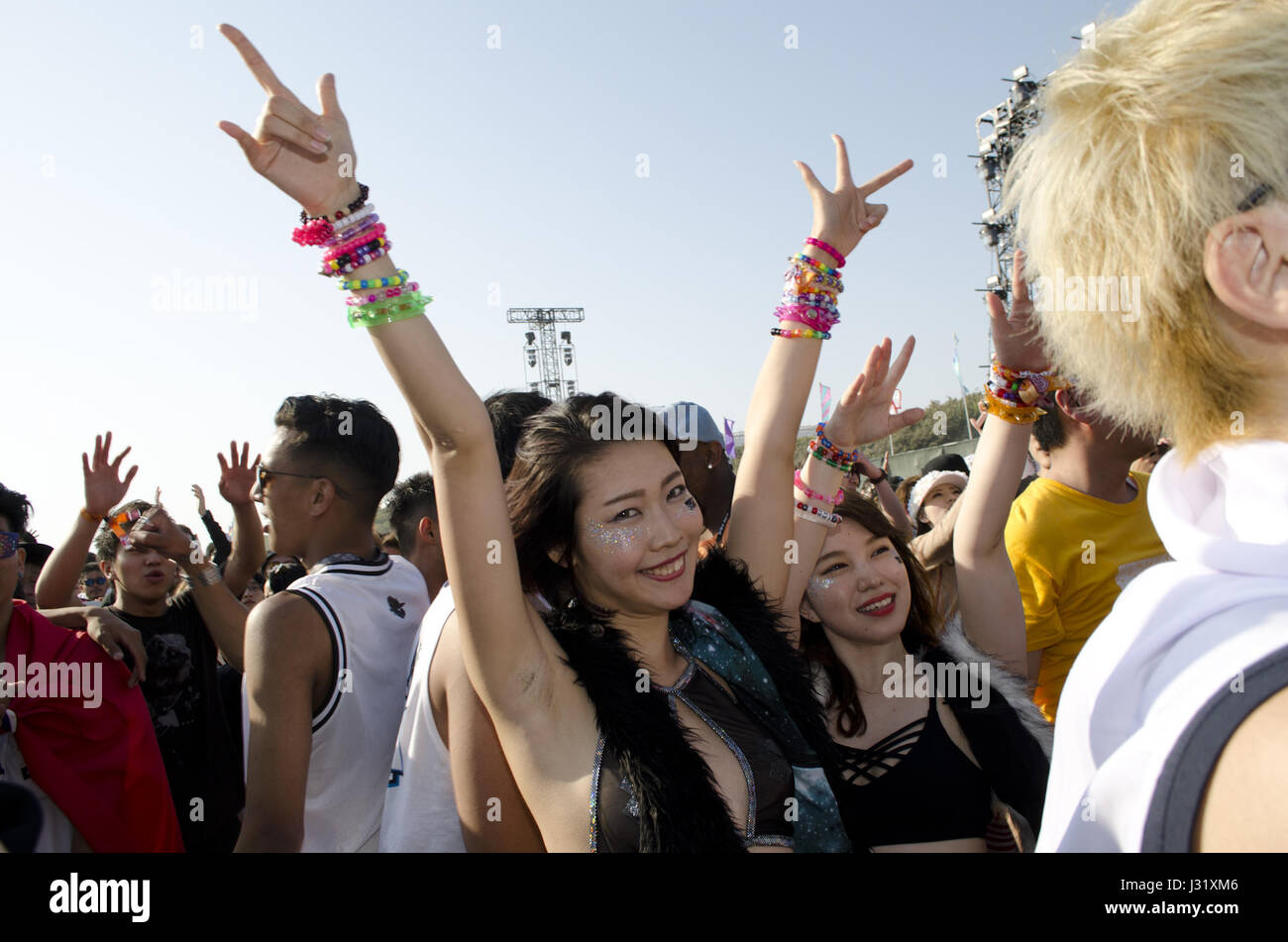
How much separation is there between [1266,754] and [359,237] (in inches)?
58.5

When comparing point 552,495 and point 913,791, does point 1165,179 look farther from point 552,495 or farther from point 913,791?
point 913,791

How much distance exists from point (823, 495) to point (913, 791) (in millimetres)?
859

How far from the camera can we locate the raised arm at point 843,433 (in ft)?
8.54

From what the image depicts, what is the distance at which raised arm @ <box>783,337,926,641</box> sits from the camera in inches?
103

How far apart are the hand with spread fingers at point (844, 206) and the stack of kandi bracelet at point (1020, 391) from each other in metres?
0.54

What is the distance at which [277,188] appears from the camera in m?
1.52

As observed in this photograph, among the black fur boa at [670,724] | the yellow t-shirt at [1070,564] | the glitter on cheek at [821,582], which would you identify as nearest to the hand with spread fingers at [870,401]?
the glitter on cheek at [821,582]

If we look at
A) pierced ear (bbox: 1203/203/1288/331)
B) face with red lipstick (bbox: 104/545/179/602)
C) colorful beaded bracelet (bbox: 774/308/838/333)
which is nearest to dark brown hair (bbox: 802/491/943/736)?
colorful beaded bracelet (bbox: 774/308/838/333)

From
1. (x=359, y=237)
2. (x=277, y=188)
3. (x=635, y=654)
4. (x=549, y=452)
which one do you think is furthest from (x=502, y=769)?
(x=277, y=188)

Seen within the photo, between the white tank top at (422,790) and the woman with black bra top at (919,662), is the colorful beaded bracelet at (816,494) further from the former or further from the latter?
the white tank top at (422,790)

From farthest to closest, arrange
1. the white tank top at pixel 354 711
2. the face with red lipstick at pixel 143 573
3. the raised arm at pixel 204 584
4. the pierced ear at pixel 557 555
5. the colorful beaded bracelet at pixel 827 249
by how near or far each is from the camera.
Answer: the face with red lipstick at pixel 143 573 → the raised arm at pixel 204 584 → the colorful beaded bracelet at pixel 827 249 → the white tank top at pixel 354 711 → the pierced ear at pixel 557 555

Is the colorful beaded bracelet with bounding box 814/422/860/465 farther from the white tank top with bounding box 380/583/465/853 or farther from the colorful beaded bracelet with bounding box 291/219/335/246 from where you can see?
the colorful beaded bracelet with bounding box 291/219/335/246

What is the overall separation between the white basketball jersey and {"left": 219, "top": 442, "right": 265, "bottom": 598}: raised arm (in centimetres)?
182
